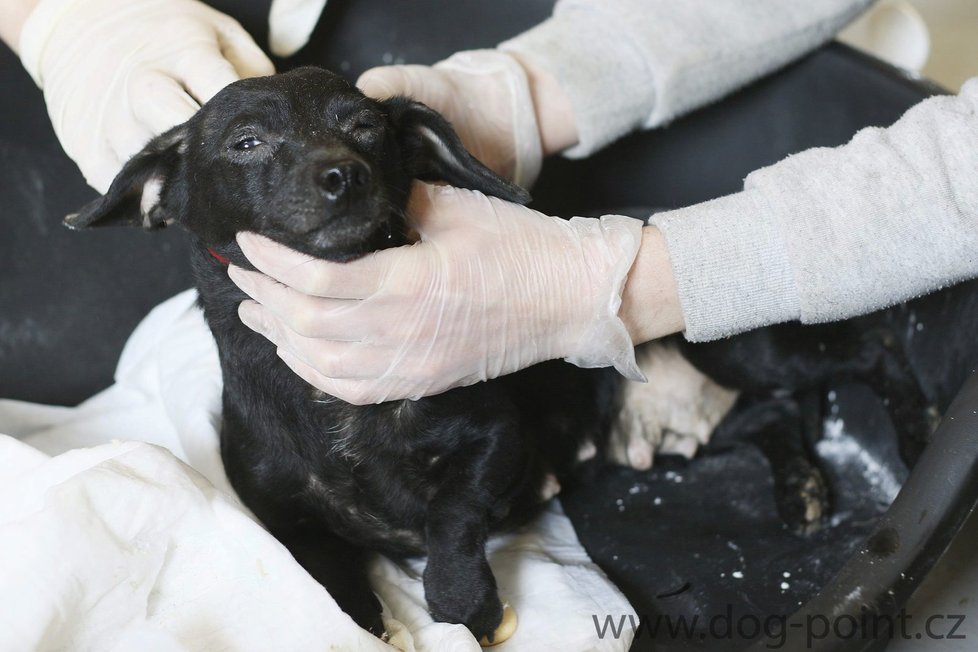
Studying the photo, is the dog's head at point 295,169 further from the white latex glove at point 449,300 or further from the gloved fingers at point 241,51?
the gloved fingers at point 241,51

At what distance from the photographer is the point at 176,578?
1.12 m

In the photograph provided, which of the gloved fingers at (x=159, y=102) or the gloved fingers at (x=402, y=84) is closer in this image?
the gloved fingers at (x=159, y=102)

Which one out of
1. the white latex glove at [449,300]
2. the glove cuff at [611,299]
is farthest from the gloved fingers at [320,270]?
the glove cuff at [611,299]

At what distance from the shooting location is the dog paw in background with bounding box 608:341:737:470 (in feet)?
5.46

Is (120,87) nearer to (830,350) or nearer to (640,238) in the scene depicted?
(640,238)

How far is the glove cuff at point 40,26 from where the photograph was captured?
59.3 inches

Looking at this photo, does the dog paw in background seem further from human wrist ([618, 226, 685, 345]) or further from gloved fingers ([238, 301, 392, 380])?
gloved fingers ([238, 301, 392, 380])

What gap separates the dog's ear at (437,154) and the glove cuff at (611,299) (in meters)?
0.11

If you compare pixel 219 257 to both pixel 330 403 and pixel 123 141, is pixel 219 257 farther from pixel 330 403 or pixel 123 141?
pixel 123 141

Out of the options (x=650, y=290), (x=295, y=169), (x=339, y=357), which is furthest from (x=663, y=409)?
(x=295, y=169)

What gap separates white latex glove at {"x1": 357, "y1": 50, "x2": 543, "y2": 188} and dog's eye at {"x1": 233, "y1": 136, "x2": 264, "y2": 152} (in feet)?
1.41

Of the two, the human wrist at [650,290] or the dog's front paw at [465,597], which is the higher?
the human wrist at [650,290]

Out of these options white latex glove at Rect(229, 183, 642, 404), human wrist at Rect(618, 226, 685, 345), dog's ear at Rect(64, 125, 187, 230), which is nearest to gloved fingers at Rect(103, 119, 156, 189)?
dog's ear at Rect(64, 125, 187, 230)

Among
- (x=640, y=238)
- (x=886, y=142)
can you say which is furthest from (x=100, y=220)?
(x=886, y=142)
